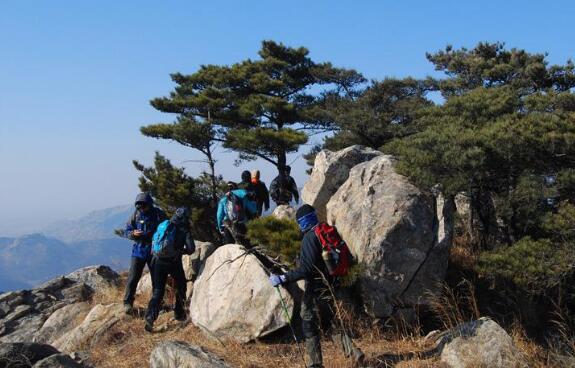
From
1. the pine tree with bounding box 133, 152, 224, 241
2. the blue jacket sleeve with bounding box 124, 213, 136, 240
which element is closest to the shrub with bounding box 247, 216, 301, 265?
the blue jacket sleeve with bounding box 124, 213, 136, 240

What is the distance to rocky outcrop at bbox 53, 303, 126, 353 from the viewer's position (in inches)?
385

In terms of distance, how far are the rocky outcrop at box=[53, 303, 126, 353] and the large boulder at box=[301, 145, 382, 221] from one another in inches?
182

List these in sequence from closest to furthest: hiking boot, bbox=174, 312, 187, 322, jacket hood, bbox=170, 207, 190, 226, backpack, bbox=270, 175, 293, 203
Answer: jacket hood, bbox=170, 207, 190, 226 → hiking boot, bbox=174, 312, 187, 322 → backpack, bbox=270, 175, 293, 203

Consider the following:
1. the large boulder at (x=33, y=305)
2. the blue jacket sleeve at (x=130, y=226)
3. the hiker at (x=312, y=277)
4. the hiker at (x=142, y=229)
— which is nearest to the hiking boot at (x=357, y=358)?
the hiker at (x=312, y=277)

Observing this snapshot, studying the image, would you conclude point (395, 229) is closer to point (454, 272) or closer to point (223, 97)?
point (454, 272)

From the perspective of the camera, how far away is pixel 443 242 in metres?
8.74

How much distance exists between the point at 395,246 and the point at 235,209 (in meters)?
3.56

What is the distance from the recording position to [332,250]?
260 inches

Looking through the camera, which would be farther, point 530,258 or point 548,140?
point 548,140

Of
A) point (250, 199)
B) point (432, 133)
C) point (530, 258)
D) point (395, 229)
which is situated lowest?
point (530, 258)

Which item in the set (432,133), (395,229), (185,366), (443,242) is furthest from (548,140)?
(185,366)

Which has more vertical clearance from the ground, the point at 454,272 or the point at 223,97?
the point at 223,97

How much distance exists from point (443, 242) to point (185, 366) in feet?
15.7

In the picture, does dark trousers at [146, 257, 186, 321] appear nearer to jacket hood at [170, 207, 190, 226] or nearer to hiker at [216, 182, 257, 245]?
jacket hood at [170, 207, 190, 226]
